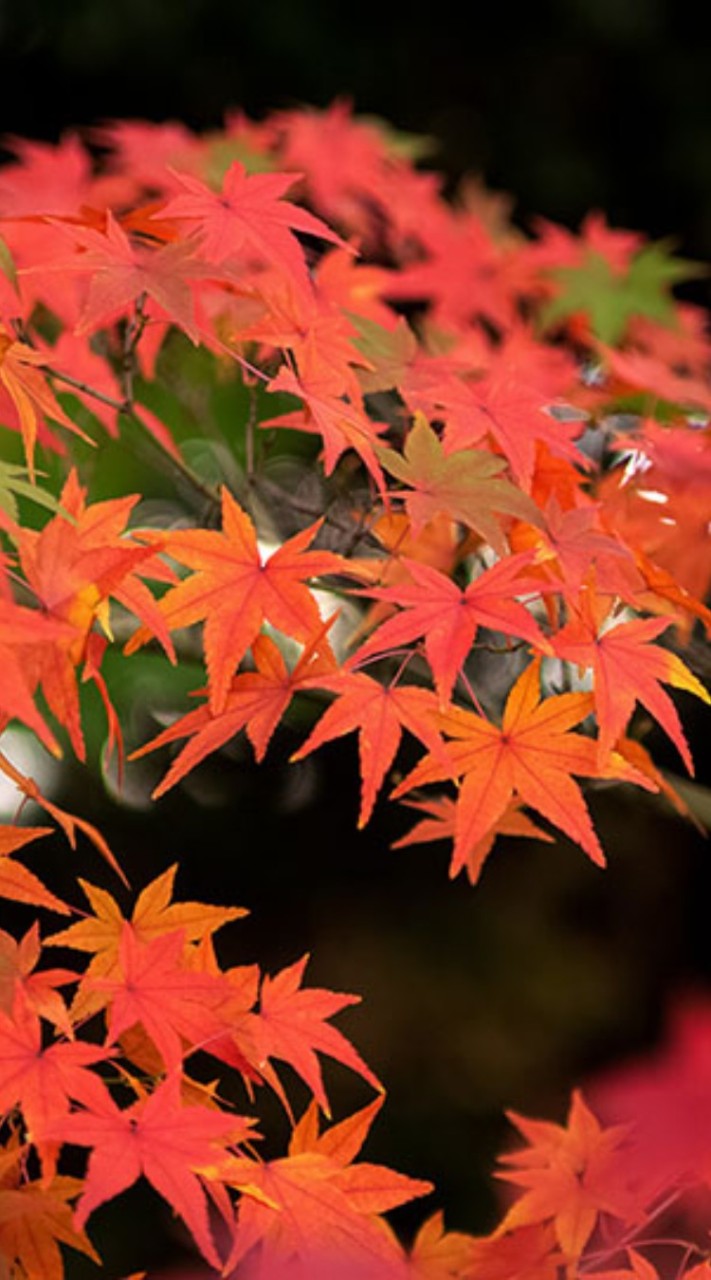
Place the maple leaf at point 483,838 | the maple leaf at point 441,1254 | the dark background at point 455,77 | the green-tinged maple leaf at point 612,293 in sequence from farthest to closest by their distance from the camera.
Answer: the dark background at point 455,77, the green-tinged maple leaf at point 612,293, the maple leaf at point 483,838, the maple leaf at point 441,1254

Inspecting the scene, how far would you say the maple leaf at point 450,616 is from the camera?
875 mm

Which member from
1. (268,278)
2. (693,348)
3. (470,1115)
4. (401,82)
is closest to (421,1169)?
(470,1115)

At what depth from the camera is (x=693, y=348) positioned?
1.99 metres

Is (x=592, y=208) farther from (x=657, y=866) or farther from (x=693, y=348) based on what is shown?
(x=693, y=348)

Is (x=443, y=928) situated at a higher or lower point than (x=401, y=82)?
lower

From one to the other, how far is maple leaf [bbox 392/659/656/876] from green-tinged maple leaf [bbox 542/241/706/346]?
3.65 ft

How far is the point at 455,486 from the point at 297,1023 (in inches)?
12.9

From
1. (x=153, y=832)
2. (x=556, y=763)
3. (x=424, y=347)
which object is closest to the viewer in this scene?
(x=556, y=763)

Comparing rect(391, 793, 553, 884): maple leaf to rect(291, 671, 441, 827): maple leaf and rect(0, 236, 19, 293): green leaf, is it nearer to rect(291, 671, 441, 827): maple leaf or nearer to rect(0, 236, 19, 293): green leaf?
rect(291, 671, 441, 827): maple leaf

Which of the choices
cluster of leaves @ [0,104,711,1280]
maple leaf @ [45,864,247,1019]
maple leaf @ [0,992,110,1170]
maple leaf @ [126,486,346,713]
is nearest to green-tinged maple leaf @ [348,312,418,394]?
cluster of leaves @ [0,104,711,1280]

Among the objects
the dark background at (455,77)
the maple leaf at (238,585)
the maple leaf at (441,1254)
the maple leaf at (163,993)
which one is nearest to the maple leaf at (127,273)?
the maple leaf at (238,585)

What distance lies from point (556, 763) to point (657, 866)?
225 cm

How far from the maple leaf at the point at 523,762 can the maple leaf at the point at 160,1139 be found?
205 millimetres

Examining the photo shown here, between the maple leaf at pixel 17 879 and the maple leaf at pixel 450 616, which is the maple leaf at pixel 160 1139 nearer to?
the maple leaf at pixel 17 879
